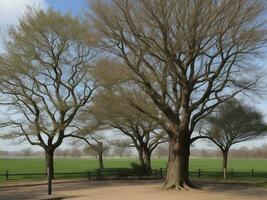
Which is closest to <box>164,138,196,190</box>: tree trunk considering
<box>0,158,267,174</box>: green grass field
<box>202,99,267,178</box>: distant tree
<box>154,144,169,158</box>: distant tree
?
<box>202,99,267,178</box>: distant tree

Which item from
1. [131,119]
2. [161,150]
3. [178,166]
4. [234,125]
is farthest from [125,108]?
[161,150]

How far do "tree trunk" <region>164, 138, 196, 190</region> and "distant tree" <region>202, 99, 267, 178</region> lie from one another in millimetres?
21186

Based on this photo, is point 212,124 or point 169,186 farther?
point 212,124

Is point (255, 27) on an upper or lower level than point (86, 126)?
upper

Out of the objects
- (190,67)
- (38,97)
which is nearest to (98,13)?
(190,67)

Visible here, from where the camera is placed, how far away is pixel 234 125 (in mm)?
54656

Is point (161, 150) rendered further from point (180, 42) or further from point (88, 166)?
point (180, 42)

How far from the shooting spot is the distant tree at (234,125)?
179 ft

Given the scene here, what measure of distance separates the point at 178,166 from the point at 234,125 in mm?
23306

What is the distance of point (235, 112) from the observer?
5522 centimetres

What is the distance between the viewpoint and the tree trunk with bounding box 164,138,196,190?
3238 centimetres

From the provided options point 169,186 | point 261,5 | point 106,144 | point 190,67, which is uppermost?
point 261,5

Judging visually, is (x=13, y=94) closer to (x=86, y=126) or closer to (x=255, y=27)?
(x=86, y=126)

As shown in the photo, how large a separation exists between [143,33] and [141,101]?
1469 cm
